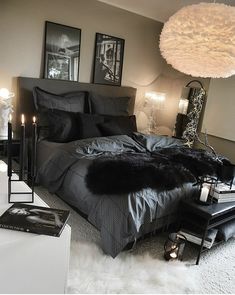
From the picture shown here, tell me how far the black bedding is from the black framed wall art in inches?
46.7

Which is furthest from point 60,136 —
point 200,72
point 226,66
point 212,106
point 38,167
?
point 212,106

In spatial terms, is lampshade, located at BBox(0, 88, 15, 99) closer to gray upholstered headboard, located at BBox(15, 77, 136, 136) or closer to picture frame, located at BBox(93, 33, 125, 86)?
gray upholstered headboard, located at BBox(15, 77, 136, 136)

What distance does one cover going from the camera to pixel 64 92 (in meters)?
3.62

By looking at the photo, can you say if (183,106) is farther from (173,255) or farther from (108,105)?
(173,255)

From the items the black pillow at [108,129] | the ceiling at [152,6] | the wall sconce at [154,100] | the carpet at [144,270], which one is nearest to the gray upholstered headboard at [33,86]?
the black pillow at [108,129]

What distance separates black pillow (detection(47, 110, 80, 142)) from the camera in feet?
10.3

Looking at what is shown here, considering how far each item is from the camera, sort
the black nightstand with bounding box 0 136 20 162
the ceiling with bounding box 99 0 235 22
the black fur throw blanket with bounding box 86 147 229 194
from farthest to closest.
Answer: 1. the ceiling with bounding box 99 0 235 22
2. the black nightstand with bounding box 0 136 20 162
3. the black fur throw blanket with bounding box 86 147 229 194

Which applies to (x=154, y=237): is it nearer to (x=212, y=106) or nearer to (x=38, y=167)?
(x=38, y=167)

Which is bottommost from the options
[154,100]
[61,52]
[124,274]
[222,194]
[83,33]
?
[124,274]

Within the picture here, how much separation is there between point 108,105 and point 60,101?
2.35 feet

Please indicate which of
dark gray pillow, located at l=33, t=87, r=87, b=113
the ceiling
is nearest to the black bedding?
dark gray pillow, located at l=33, t=87, r=87, b=113

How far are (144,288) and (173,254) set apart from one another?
42cm

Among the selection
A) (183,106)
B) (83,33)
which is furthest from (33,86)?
(183,106)

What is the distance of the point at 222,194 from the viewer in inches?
91.1
